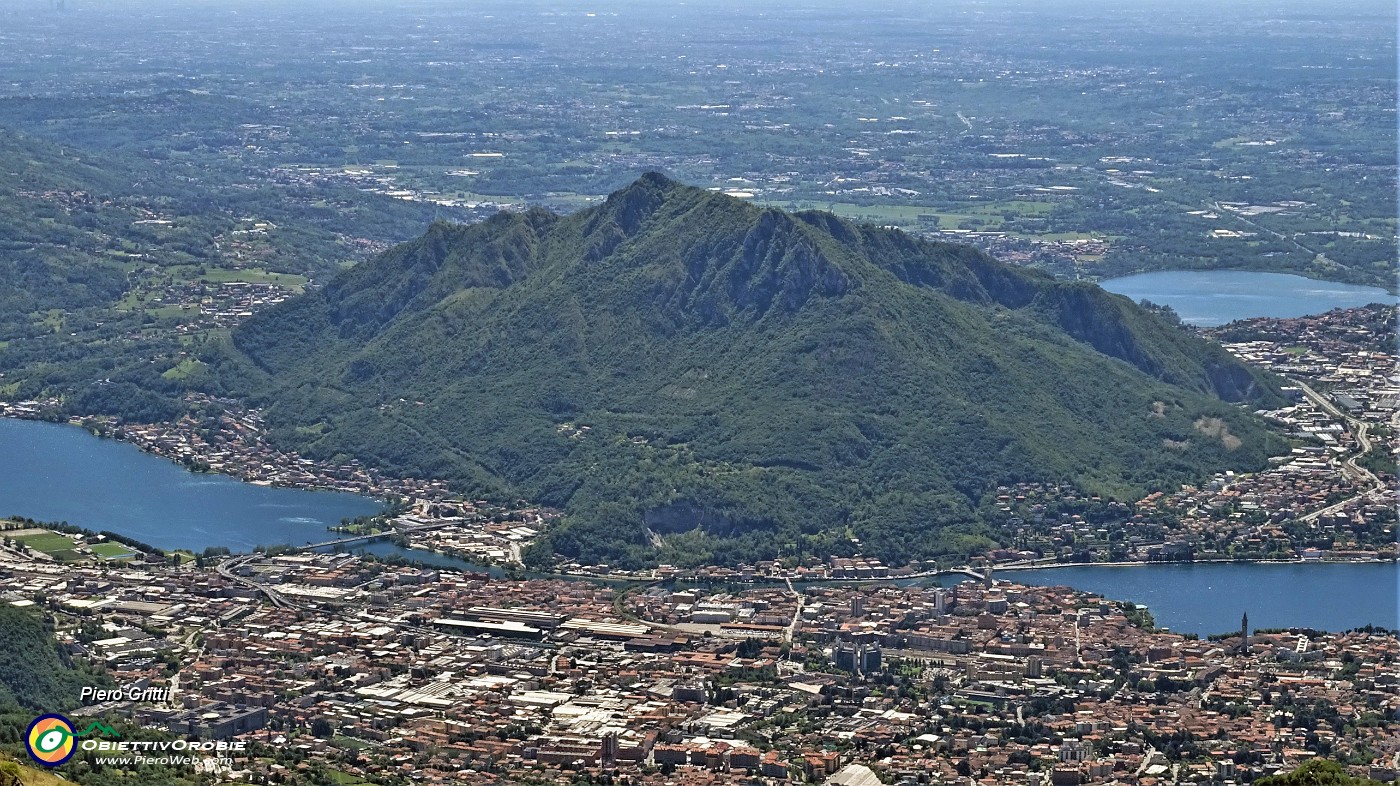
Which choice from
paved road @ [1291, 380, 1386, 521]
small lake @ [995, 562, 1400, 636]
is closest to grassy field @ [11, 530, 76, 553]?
small lake @ [995, 562, 1400, 636]

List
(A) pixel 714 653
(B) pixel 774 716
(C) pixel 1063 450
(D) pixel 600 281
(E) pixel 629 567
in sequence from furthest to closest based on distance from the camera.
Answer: (D) pixel 600 281 → (C) pixel 1063 450 → (E) pixel 629 567 → (A) pixel 714 653 → (B) pixel 774 716

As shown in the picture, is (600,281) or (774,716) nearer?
(774,716)

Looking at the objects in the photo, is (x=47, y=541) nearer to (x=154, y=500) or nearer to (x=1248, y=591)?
(x=154, y=500)

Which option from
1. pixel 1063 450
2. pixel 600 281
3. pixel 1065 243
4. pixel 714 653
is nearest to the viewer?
pixel 714 653

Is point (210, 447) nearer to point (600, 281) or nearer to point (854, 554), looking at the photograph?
point (600, 281)

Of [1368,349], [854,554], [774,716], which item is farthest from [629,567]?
[1368,349]

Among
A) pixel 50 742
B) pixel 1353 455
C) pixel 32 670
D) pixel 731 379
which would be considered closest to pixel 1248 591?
pixel 1353 455
